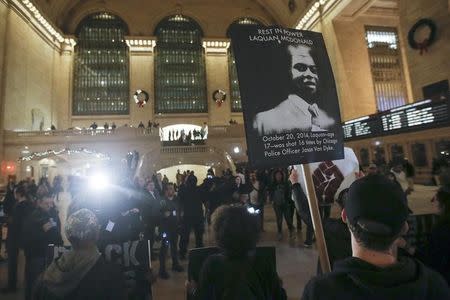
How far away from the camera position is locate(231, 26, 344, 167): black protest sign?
212cm

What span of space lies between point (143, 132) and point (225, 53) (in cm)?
1276

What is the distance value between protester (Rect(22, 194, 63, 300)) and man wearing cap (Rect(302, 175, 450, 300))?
358 cm

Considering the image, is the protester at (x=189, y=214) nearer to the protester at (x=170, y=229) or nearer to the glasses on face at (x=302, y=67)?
the protester at (x=170, y=229)

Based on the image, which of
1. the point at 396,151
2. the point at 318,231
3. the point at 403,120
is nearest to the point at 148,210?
the point at 318,231

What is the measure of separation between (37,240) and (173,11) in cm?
2799

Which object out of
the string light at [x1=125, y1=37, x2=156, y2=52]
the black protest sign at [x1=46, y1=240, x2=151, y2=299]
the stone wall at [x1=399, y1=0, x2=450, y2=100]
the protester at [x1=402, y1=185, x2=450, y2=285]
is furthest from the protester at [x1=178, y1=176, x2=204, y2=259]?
the string light at [x1=125, y1=37, x2=156, y2=52]

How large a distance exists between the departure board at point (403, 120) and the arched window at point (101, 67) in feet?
63.5

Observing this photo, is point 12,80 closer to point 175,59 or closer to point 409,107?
point 175,59

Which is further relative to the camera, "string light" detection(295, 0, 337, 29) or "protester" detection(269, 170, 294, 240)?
"string light" detection(295, 0, 337, 29)

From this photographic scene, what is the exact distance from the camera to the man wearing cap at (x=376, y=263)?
92 centimetres

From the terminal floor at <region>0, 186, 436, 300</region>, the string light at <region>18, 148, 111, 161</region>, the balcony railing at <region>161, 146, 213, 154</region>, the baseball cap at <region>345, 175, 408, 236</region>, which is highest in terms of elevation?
the string light at <region>18, 148, 111, 161</region>

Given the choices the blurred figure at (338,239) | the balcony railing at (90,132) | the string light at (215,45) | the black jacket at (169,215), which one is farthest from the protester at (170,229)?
the string light at (215,45)

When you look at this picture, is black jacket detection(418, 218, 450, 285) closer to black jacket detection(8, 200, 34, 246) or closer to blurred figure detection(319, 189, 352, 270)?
blurred figure detection(319, 189, 352, 270)

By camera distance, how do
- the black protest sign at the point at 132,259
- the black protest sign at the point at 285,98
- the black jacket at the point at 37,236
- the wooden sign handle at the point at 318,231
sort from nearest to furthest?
the wooden sign handle at the point at 318,231 → the black protest sign at the point at 285,98 → the black protest sign at the point at 132,259 → the black jacket at the point at 37,236
